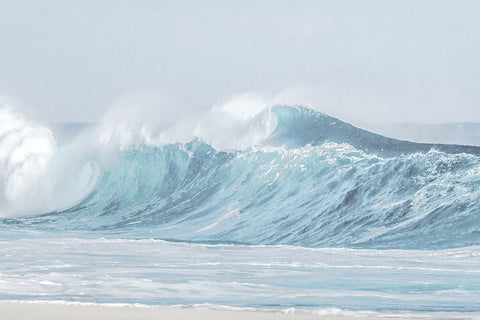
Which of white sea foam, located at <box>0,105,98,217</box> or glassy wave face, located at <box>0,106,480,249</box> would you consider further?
white sea foam, located at <box>0,105,98,217</box>

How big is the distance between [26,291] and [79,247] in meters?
3.65

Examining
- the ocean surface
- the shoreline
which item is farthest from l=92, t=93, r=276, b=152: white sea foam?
the shoreline

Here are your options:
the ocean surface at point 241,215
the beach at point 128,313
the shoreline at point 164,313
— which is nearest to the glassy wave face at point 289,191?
the ocean surface at point 241,215

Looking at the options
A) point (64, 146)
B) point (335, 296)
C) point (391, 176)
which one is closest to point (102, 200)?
point (64, 146)

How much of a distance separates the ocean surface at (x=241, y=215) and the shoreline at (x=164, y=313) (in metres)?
0.14

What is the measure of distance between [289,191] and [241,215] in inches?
36.3

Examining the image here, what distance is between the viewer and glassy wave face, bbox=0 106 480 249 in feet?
33.7

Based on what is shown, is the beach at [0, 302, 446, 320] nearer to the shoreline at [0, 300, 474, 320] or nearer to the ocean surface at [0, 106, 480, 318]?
the shoreline at [0, 300, 474, 320]

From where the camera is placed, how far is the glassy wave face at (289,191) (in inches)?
404

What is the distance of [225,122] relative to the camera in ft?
53.0

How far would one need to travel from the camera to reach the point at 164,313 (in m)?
4.32

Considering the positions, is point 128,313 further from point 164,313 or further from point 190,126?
point 190,126

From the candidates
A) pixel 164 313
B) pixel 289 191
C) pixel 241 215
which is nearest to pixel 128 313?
pixel 164 313

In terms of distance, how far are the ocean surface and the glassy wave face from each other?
33 millimetres
